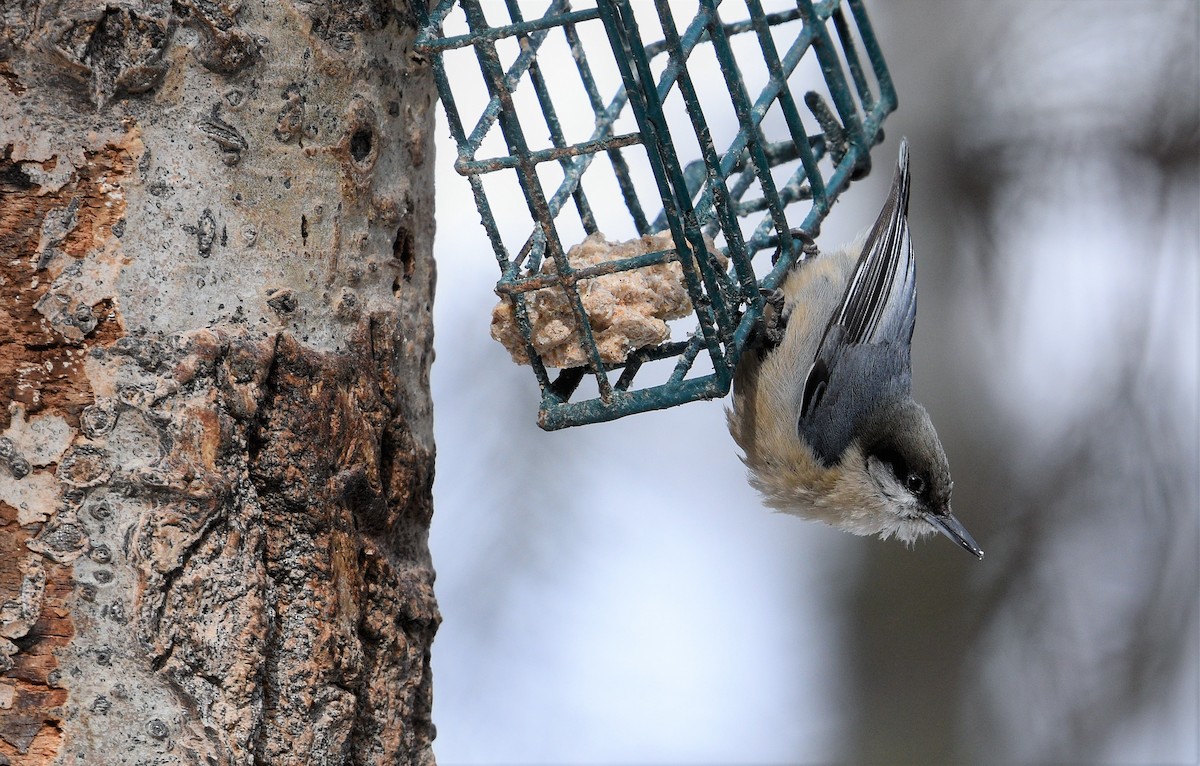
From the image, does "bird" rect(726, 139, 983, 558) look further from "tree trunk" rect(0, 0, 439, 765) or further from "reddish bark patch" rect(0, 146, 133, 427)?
"reddish bark patch" rect(0, 146, 133, 427)

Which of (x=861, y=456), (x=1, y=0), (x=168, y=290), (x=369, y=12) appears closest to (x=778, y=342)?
(x=861, y=456)

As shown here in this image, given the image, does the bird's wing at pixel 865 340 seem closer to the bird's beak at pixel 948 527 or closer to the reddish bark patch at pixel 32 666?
the bird's beak at pixel 948 527

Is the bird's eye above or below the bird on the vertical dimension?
below

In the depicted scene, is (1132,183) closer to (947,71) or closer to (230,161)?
(947,71)

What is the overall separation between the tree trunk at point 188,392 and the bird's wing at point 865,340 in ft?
3.67

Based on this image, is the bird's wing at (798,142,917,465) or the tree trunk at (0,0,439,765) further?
the bird's wing at (798,142,917,465)

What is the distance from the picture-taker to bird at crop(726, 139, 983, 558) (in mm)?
2352

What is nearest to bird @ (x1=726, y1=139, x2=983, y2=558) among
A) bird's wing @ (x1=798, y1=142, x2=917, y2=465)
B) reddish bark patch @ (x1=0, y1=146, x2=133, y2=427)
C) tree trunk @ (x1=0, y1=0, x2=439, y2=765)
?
bird's wing @ (x1=798, y1=142, x2=917, y2=465)

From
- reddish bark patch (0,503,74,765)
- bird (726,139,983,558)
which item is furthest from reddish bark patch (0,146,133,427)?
bird (726,139,983,558)

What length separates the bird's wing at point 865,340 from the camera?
2.34m

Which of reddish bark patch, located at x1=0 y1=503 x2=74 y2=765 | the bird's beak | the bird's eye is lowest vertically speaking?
reddish bark patch, located at x1=0 y1=503 x2=74 y2=765

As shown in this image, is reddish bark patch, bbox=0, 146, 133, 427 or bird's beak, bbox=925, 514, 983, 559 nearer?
reddish bark patch, bbox=0, 146, 133, 427

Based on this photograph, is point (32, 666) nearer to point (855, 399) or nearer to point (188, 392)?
point (188, 392)

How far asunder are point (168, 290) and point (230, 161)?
0.60 feet
